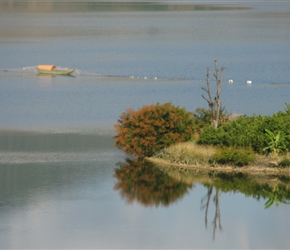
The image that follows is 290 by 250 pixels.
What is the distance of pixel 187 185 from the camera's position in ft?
111

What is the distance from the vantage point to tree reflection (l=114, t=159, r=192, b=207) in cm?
3269

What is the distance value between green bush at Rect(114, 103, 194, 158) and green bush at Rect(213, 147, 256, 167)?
1.99 m

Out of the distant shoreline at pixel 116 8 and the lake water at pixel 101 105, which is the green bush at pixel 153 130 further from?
the distant shoreline at pixel 116 8

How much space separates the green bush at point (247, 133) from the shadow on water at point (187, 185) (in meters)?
1.25

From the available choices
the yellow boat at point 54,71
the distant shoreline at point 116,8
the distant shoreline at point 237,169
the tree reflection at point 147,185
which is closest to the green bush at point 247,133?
the distant shoreline at point 237,169

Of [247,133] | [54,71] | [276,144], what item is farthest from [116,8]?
[276,144]

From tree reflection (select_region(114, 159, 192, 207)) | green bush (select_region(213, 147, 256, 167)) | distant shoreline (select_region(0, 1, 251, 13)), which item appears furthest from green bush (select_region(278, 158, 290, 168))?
distant shoreline (select_region(0, 1, 251, 13))

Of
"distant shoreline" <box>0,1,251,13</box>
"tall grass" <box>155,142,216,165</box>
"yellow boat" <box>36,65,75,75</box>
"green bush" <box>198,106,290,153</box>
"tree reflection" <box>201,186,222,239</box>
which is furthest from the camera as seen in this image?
"distant shoreline" <box>0,1,251,13</box>

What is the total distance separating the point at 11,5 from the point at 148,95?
13993 centimetres

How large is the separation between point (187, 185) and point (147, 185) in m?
A: 1.30

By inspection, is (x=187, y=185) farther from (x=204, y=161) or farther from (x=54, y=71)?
(x=54, y=71)

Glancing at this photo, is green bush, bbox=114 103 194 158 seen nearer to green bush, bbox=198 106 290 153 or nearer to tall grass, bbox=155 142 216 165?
tall grass, bbox=155 142 216 165

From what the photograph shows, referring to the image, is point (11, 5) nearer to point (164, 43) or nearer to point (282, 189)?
point (164, 43)

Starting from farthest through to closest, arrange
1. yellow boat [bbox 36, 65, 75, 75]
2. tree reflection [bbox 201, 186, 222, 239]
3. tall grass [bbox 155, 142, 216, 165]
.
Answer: yellow boat [bbox 36, 65, 75, 75], tall grass [bbox 155, 142, 216, 165], tree reflection [bbox 201, 186, 222, 239]
